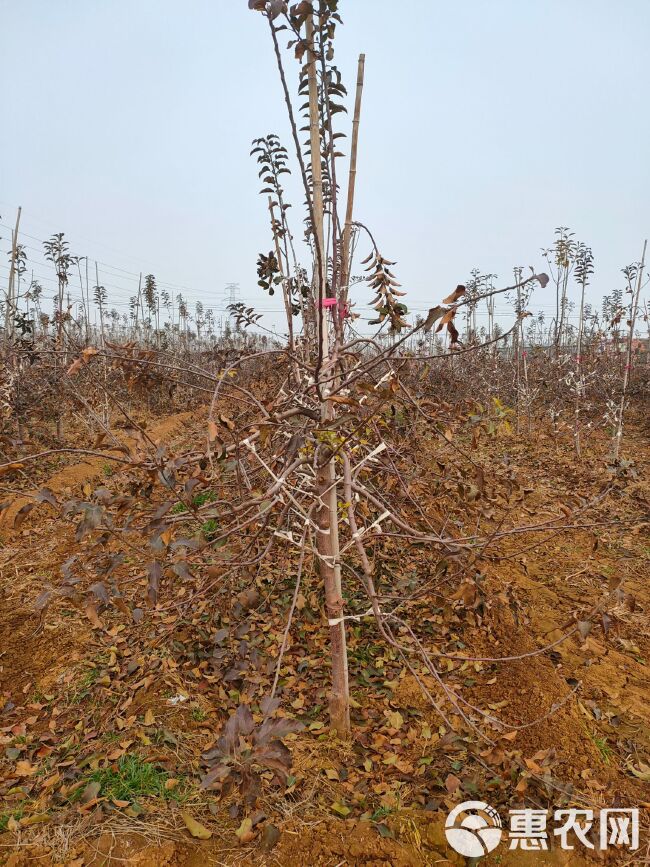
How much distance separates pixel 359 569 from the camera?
3383 millimetres

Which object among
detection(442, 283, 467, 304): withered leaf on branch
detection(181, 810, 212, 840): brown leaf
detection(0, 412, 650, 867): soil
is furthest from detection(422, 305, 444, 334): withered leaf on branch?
detection(181, 810, 212, 840): brown leaf

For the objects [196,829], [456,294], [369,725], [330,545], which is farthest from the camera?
[369,725]

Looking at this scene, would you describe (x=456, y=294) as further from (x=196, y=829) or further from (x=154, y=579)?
(x=196, y=829)

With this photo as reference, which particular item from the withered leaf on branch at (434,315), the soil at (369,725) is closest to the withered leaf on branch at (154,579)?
the soil at (369,725)

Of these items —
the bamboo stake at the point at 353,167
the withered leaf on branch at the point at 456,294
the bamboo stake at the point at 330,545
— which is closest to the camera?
the withered leaf on branch at the point at 456,294

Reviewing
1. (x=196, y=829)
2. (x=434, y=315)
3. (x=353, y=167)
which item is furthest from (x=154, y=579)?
(x=353, y=167)

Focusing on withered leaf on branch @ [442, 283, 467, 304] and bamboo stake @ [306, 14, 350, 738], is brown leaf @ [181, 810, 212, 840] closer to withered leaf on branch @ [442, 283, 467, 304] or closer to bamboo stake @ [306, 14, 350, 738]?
bamboo stake @ [306, 14, 350, 738]

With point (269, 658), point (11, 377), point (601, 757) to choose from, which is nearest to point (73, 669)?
point (269, 658)

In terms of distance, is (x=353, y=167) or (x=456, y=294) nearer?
(x=456, y=294)

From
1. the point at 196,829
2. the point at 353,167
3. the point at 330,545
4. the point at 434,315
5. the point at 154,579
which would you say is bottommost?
the point at 196,829

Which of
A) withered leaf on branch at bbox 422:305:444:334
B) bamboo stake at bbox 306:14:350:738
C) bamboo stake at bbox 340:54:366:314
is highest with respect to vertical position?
bamboo stake at bbox 340:54:366:314

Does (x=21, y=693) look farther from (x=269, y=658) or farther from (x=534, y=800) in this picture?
(x=534, y=800)

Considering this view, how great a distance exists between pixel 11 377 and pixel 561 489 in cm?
683

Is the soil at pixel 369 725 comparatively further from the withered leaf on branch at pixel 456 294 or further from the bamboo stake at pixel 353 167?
the bamboo stake at pixel 353 167
